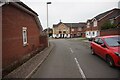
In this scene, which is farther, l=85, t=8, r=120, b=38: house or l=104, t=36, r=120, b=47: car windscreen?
l=85, t=8, r=120, b=38: house

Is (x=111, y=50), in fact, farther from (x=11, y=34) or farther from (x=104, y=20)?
(x=104, y=20)

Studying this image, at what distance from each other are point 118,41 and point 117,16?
114 feet

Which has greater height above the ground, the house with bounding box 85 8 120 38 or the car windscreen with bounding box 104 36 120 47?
the house with bounding box 85 8 120 38

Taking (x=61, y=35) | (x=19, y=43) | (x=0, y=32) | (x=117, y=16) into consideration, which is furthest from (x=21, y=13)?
(x=61, y=35)

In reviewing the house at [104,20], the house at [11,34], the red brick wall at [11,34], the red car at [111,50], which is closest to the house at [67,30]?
the house at [104,20]

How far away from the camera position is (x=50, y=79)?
6566 millimetres

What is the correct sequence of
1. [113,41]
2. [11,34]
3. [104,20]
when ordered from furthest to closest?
[104,20]
[113,41]
[11,34]

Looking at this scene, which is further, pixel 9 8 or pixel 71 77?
pixel 9 8

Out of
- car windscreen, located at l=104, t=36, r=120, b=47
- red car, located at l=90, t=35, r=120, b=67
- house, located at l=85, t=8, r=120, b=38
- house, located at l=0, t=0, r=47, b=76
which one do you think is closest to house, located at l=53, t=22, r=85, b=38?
house, located at l=85, t=8, r=120, b=38

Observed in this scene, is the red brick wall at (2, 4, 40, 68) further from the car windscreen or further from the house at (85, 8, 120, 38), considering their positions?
the house at (85, 8, 120, 38)

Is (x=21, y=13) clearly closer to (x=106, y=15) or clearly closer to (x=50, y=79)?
(x=50, y=79)

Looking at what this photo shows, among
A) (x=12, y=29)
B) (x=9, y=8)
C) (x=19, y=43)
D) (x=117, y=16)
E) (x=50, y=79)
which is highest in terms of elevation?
(x=117, y=16)

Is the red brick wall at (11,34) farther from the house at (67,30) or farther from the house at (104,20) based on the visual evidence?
the house at (67,30)

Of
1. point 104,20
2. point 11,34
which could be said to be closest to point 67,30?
point 104,20
